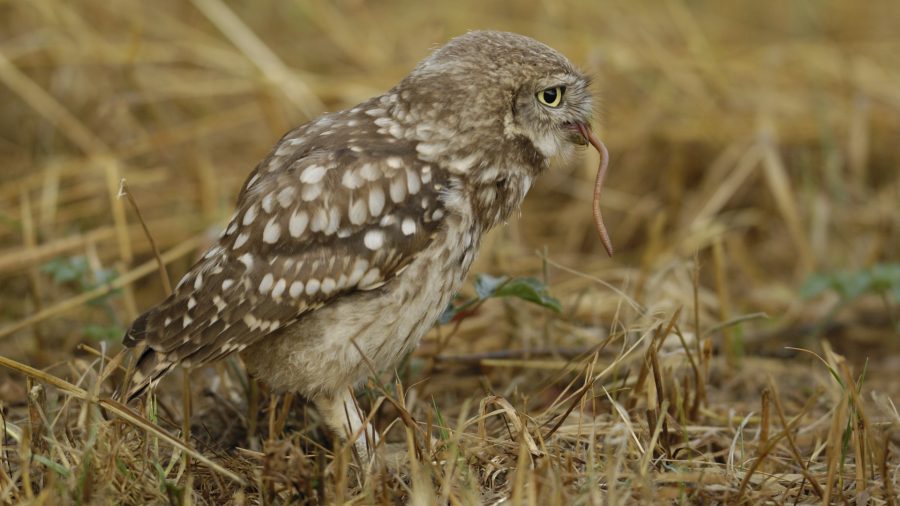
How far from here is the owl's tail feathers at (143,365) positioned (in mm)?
2627

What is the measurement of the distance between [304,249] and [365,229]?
0.55 feet

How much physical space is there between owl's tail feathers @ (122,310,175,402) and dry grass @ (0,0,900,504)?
0.09 m

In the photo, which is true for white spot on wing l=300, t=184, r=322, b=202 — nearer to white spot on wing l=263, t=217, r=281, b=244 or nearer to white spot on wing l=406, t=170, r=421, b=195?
white spot on wing l=263, t=217, r=281, b=244

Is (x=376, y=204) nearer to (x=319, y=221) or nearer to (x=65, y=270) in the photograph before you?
(x=319, y=221)

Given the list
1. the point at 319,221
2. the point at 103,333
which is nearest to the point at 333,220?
the point at 319,221

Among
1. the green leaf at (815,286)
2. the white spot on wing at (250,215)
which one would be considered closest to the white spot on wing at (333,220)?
the white spot on wing at (250,215)

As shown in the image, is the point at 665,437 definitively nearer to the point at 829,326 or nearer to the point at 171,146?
the point at 829,326

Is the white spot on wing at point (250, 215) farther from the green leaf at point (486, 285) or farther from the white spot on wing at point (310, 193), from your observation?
the green leaf at point (486, 285)

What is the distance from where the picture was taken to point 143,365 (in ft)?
8.79

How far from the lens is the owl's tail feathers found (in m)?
2.63

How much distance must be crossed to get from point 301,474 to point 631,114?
3.98 m

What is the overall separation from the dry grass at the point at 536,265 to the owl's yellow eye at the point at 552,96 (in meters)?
0.57

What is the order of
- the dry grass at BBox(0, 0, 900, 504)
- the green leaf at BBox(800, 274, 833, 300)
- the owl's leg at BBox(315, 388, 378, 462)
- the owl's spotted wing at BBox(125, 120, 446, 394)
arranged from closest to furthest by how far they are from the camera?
the dry grass at BBox(0, 0, 900, 504)
the owl's spotted wing at BBox(125, 120, 446, 394)
the owl's leg at BBox(315, 388, 378, 462)
the green leaf at BBox(800, 274, 833, 300)

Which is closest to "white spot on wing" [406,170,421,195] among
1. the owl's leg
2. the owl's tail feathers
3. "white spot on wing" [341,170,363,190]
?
"white spot on wing" [341,170,363,190]
